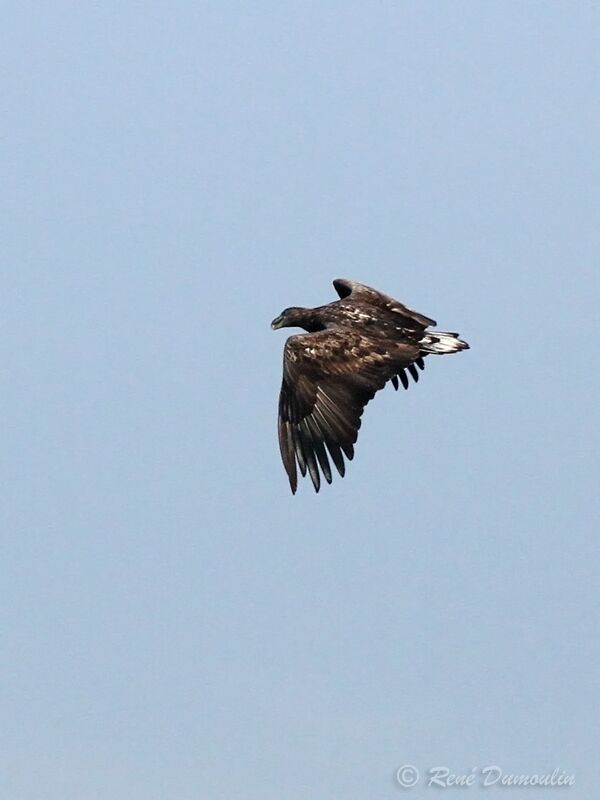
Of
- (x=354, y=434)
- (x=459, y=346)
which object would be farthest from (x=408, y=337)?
(x=354, y=434)

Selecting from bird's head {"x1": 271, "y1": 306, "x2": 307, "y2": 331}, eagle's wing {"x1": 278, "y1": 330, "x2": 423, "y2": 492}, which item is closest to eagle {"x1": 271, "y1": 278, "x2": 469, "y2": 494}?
eagle's wing {"x1": 278, "y1": 330, "x2": 423, "y2": 492}

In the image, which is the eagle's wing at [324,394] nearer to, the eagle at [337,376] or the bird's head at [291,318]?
the eagle at [337,376]

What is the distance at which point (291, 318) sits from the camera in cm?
3291

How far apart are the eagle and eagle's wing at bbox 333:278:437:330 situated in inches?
3.9

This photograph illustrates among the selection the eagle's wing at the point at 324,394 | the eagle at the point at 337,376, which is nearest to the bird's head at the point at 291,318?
the eagle at the point at 337,376

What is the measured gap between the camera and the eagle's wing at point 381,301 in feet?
105

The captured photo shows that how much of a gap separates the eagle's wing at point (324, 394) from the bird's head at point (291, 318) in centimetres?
227

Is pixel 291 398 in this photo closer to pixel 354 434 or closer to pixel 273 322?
pixel 354 434

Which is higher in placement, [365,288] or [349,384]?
[365,288]

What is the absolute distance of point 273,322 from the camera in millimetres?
33188

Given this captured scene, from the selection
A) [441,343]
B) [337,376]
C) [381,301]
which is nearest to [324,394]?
[337,376]

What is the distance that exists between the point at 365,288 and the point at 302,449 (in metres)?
5.68

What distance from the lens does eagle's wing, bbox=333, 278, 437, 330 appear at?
32094 millimetres

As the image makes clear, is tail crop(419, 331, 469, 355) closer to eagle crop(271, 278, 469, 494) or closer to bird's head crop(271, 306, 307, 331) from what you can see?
eagle crop(271, 278, 469, 494)
